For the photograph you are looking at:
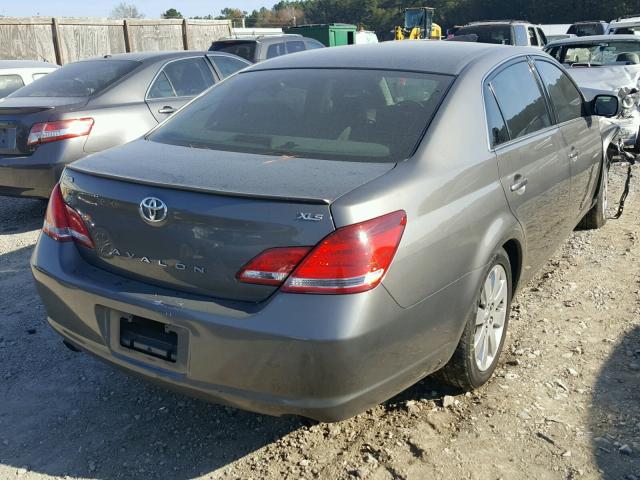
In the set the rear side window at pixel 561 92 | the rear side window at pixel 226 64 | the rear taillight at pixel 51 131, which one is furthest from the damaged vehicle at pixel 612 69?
the rear taillight at pixel 51 131

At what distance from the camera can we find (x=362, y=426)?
9.50ft

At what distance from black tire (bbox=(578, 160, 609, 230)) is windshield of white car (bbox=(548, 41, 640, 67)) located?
457cm

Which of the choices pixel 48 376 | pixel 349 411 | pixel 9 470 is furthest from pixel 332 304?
pixel 48 376

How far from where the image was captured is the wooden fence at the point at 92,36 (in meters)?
16.4

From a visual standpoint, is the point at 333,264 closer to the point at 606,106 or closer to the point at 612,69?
the point at 606,106

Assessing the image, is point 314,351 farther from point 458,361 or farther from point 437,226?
point 458,361

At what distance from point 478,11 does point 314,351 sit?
217 feet

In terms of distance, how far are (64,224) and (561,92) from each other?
325 cm

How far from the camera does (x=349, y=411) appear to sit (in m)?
2.34

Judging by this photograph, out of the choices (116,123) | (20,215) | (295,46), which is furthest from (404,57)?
(295,46)

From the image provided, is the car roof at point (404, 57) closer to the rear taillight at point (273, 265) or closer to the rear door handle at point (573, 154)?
the rear door handle at point (573, 154)

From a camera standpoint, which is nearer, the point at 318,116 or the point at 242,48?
the point at 318,116

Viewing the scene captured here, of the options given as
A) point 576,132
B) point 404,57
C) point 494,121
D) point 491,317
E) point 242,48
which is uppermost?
point 404,57

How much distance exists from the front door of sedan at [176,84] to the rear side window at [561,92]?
3620mm
